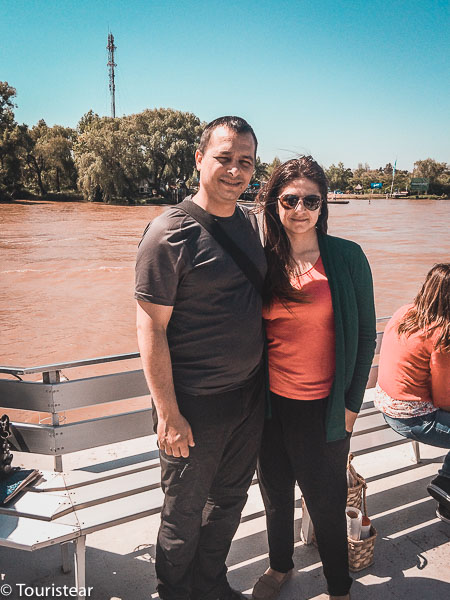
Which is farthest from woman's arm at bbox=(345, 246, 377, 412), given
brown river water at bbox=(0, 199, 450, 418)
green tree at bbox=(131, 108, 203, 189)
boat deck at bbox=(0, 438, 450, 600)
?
green tree at bbox=(131, 108, 203, 189)

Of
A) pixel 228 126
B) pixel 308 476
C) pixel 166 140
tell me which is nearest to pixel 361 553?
pixel 308 476

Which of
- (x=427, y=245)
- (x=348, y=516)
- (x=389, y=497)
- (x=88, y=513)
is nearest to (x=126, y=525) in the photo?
(x=88, y=513)

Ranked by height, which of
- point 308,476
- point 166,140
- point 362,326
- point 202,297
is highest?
point 166,140

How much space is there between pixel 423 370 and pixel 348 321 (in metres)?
0.85

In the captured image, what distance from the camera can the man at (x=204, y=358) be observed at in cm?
168

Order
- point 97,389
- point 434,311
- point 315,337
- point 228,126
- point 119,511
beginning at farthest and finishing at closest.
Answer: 1. point 434,311
2. point 97,389
3. point 119,511
4. point 315,337
5. point 228,126

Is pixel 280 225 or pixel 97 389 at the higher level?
pixel 280 225

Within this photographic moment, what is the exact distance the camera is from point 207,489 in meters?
1.91

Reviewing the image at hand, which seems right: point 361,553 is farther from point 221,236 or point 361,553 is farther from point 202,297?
point 221,236

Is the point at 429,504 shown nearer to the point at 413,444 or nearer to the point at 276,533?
the point at 413,444

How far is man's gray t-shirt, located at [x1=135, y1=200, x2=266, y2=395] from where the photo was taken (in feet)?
5.38

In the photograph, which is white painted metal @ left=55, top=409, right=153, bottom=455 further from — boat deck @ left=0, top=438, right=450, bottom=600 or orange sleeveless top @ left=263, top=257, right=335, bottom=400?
orange sleeveless top @ left=263, top=257, right=335, bottom=400

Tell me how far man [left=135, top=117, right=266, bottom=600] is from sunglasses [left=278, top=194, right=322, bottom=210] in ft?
0.58

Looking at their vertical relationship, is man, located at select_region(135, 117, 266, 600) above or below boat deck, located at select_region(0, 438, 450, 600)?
above
